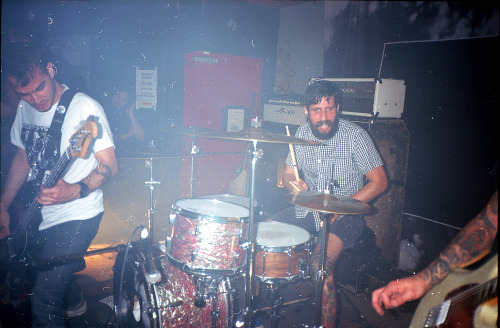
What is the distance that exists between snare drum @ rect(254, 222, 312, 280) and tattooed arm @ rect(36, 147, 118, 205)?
1.09 metres

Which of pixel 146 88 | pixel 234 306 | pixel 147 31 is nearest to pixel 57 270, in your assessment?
pixel 234 306

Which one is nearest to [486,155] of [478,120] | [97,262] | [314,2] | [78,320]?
[478,120]

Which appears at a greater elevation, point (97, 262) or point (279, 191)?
point (279, 191)

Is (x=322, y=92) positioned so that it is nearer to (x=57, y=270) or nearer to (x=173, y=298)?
(x=173, y=298)

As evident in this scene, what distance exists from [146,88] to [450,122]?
3.95 metres

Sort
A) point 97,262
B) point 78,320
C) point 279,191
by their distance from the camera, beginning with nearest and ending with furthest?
point 78,320 < point 97,262 < point 279,191

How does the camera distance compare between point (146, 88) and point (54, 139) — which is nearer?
point (54, 139)

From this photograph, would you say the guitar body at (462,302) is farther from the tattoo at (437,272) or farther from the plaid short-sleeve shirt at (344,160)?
the plaid short-sleeve shirt at (344,160)

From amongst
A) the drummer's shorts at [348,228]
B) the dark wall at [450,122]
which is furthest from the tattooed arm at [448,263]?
the dark wall at [450,122]

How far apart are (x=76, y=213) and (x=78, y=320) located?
111 centimetres

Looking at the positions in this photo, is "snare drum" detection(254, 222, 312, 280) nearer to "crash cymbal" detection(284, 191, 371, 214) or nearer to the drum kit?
the drum kit

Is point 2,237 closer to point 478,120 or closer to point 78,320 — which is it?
point 78,320

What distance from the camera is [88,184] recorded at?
6.76ft

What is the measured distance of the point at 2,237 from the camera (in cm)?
208
